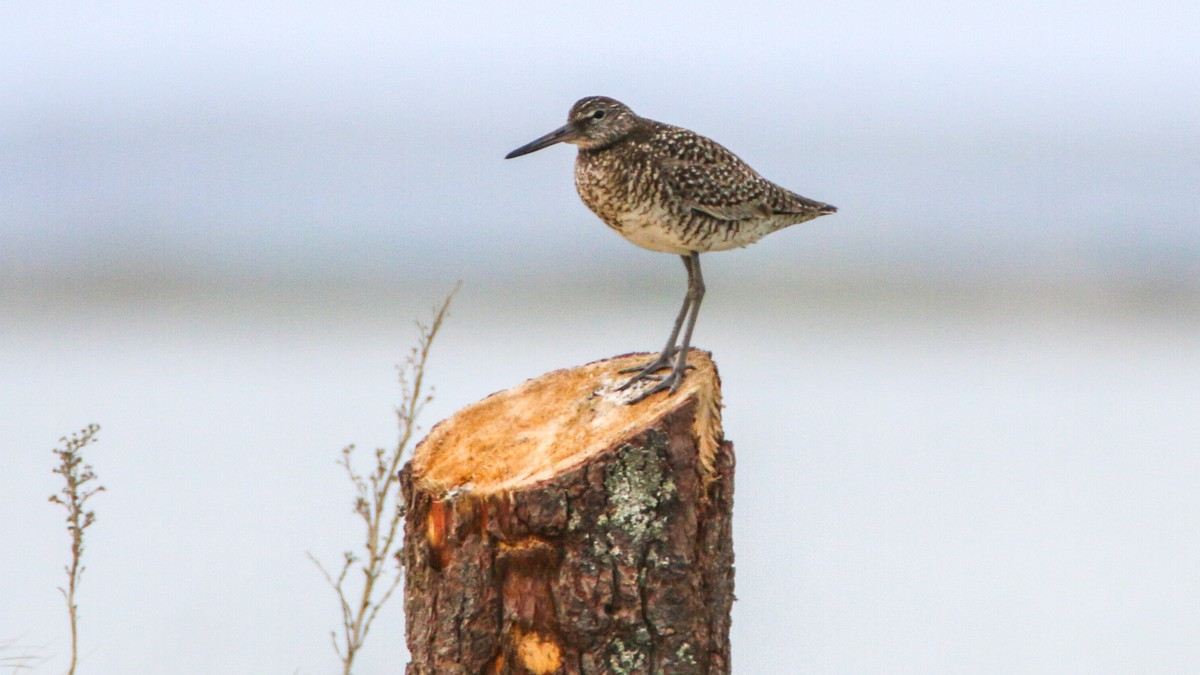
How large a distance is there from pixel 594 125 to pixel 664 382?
1.58 metres

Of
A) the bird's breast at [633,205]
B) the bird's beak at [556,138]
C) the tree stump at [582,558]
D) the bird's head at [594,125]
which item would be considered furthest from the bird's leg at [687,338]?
the bird's beak at [556,138]

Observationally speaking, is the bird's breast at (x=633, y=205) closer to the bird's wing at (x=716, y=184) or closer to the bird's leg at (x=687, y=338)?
the bird's wing at (x=716, y=184)

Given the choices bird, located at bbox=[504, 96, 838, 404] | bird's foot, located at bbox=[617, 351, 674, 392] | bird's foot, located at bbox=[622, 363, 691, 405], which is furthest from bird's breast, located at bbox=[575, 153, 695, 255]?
bird's foot, located at bbox=[622, 363, 691, 405]

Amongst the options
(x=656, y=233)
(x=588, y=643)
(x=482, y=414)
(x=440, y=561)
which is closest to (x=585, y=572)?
(x=588, y=643)

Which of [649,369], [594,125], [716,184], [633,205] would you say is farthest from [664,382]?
[594,125]

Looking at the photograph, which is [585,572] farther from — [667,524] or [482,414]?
[482,414]

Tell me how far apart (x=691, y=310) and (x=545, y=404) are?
46.7 inches

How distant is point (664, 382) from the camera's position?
4.50m

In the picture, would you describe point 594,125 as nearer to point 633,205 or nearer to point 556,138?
point 556,138

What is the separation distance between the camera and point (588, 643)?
3.84 metres

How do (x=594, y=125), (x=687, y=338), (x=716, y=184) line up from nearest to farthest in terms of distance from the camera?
(x=687, y=338), (x=716, y=184), (x=594, y=125)

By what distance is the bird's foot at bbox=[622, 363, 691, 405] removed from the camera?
14.5 ft

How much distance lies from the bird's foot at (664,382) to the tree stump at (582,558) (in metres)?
0.30

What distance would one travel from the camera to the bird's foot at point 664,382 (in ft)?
14.5
